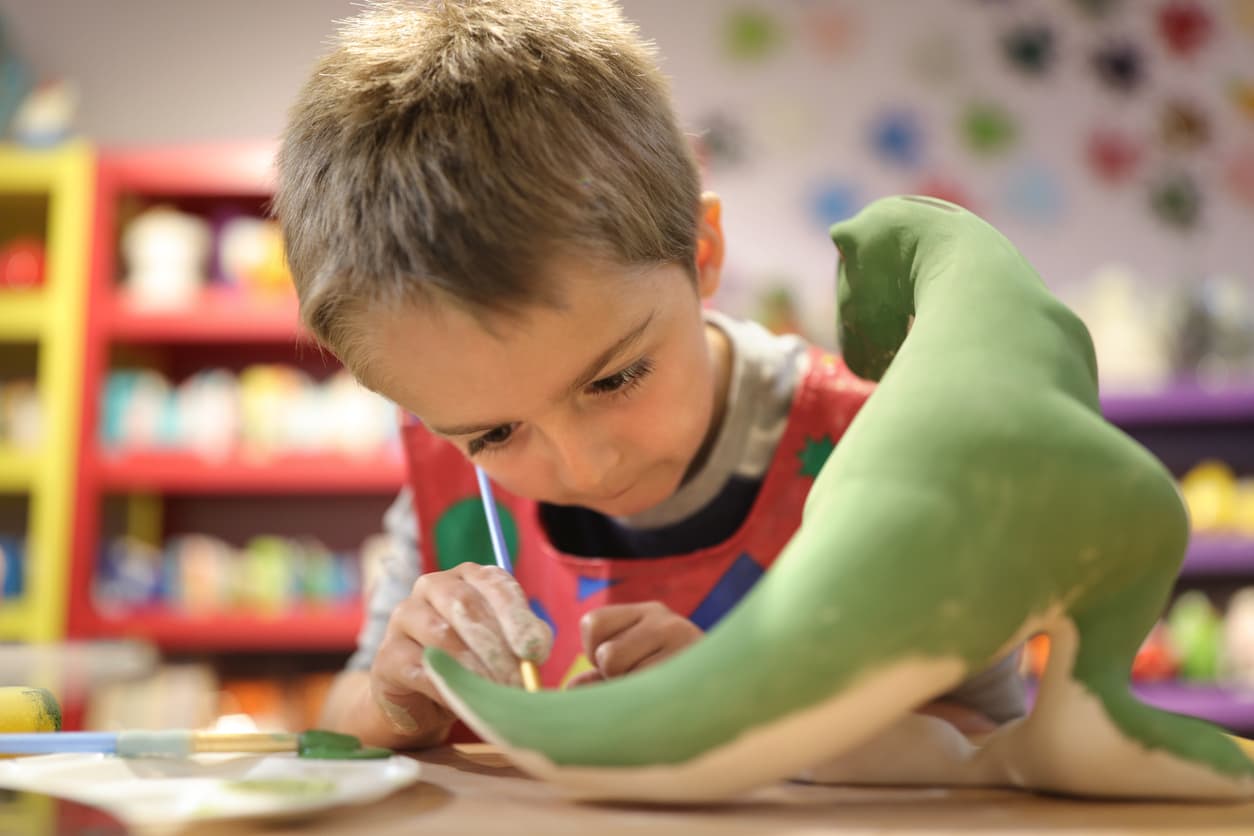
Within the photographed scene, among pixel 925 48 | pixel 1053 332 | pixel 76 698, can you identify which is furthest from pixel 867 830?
pixel 925 48

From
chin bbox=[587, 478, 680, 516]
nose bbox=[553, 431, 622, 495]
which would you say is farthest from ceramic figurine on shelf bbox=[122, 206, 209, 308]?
nose bbox=[553, 431, 622, 495]

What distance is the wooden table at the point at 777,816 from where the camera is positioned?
34cm

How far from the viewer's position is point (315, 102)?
612 millimetres

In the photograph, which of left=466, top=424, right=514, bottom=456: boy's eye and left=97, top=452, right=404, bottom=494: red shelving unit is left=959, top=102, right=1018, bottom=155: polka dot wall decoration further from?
left=466, top=424, right=514, bottom=456: boy's eye

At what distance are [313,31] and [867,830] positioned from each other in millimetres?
2825

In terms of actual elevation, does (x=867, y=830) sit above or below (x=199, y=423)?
below

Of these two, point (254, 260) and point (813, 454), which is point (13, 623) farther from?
point (813, 454)

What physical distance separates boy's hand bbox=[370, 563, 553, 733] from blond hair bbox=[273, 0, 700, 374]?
0.41 ft

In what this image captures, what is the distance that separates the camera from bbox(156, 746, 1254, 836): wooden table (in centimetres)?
34

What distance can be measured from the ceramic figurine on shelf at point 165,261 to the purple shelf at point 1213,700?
6.70 feet

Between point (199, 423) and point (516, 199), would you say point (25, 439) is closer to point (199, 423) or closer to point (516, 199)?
point (199, 423)

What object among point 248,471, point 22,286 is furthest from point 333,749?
point 22,286

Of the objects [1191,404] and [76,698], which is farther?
[1191,404]

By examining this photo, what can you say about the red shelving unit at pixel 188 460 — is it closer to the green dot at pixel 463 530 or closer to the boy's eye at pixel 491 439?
the green dot at pixel 463 530
